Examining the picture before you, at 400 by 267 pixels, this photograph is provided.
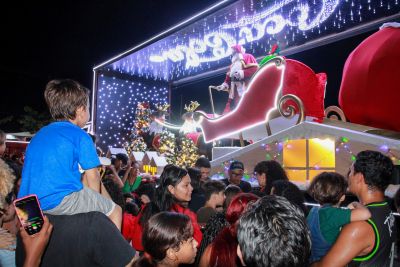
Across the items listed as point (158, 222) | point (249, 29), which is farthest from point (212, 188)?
point (249, 29)

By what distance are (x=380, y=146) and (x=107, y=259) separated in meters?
6.55

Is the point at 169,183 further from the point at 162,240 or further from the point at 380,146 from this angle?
the point at 380,146

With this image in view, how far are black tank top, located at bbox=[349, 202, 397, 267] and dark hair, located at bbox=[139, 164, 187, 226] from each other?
6.35 ft

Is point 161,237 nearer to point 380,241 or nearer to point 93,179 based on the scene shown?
point 93,179

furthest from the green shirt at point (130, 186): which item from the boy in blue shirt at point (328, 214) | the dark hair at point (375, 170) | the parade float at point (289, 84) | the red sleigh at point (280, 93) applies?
the dark hair at point (375, 170)

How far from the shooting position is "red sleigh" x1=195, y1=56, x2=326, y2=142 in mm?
9375

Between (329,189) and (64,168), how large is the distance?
2.43 meters

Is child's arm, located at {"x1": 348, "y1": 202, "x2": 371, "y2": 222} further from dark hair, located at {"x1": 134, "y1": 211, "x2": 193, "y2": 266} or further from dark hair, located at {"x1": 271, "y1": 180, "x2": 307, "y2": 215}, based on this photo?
dark hair, located at {"x1": 271, "y1": 180, "x2": 307, "y2": 215}

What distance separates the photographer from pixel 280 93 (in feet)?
31.2

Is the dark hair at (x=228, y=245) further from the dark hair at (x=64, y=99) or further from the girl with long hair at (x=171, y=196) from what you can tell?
the dark hair at (x=64, y=99)

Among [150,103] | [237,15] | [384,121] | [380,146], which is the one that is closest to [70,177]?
[380,146]

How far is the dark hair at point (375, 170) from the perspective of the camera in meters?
2.90

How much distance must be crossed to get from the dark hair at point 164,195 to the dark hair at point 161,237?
1.28 metres

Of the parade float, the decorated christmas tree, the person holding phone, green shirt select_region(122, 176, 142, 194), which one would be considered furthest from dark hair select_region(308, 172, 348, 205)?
the decorated christmas tree
